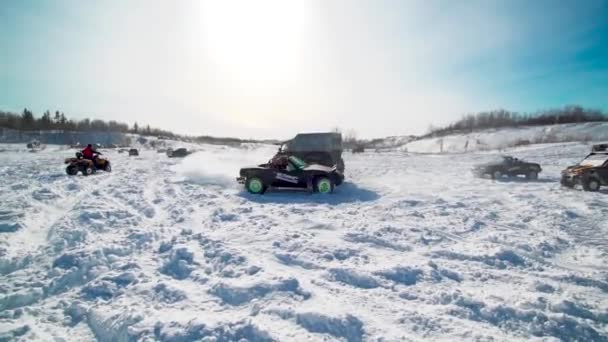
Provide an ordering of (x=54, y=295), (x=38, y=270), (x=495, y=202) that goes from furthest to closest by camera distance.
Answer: (x=495, y=202) → (x=38, y=270) → (x=54, y=295)

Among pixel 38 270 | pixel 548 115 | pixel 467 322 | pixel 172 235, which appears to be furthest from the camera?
pixel 548 115

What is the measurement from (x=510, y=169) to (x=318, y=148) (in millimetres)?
10540

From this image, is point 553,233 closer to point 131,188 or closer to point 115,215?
point 115,215

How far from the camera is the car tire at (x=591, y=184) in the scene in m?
11.1

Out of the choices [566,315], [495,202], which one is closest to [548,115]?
[495,202]

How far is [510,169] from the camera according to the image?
15820 millimetres

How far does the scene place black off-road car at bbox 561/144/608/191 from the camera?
11047 mm

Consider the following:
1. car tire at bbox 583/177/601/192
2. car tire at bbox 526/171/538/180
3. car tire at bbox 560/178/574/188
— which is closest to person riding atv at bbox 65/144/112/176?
car tire at bbox 560/178/574/188

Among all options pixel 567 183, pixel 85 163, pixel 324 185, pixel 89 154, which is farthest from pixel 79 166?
pixel 567 183

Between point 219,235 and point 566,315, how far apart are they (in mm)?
5489

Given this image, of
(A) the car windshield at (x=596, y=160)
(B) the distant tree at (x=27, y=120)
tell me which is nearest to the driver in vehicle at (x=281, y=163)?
(A) the car windshield at (x=596, y=160)

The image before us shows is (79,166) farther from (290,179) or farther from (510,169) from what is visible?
(510,169)

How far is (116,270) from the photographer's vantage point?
4387 mm

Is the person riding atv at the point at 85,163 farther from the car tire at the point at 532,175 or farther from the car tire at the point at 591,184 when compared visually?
the car tire at the point at 532,175
